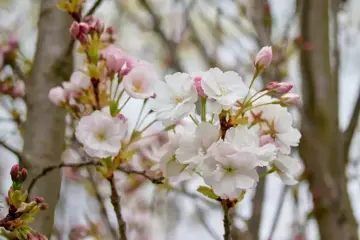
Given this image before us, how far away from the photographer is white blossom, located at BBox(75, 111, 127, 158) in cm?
63

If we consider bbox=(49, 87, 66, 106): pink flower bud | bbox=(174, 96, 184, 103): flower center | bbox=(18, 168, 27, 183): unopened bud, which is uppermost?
bbox=(174, 96, 184, 103): flower center

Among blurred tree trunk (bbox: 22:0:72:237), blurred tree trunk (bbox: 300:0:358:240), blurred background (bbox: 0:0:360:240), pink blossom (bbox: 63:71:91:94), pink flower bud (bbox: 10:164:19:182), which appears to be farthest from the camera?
blurred tree trunk (bbox: 300:0:358:240)

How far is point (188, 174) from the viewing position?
61 centimetres

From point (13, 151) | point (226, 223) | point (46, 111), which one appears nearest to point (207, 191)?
point (226, 223)

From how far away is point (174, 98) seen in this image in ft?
1.97

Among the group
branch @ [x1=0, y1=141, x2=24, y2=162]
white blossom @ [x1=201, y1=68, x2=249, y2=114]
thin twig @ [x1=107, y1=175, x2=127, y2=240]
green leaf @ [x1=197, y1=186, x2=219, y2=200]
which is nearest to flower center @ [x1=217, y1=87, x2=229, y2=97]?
white blossom @ [x1=201, y1=68, x2=249, y2=114]

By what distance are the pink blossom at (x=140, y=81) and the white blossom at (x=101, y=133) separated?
5cm

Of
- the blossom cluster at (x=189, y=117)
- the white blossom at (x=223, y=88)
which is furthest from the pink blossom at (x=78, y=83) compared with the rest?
the white blossom at (x=223, y=88)

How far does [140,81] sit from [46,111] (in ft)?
1.15

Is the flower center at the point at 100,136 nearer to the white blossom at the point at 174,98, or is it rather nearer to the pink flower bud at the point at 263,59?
the white blossom at the point at 174,98

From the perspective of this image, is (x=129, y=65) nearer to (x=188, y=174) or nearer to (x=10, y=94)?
(x=188, y=174)

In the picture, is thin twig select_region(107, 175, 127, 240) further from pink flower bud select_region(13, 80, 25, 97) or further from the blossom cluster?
pink flower bud select_region(13, 80, 25, 97)

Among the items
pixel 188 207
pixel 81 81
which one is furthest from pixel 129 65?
pixel 188 207

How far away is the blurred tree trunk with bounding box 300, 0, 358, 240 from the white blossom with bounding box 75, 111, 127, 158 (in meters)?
0.90
